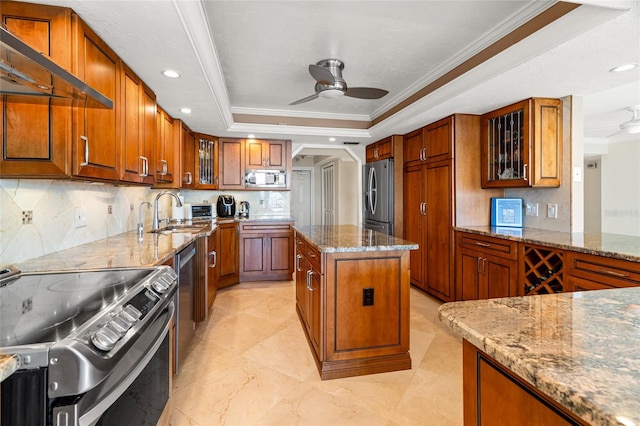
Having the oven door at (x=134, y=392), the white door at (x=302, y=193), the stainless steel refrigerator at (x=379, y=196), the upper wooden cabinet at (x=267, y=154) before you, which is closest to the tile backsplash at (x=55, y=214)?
the oven door at (x=134, y=392)

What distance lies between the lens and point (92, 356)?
2.69 feet

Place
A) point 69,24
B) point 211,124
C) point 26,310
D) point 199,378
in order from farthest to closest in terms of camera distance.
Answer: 1. point 211,124
2. point 199,378
3. point 69,24
4. point 26,310

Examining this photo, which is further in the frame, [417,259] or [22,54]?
[417,259]

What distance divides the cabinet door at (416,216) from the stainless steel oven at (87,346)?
3258 mm

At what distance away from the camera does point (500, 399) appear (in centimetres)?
74

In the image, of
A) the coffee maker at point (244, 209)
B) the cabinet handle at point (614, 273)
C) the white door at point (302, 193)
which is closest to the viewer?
the cabinet handle at point (614, 273)

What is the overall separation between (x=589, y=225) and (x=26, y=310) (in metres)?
8.54

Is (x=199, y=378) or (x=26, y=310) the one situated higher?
(x=26, y=310)

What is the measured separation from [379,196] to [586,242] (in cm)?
A: 277

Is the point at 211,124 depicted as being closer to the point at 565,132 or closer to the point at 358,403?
the point at 358,403

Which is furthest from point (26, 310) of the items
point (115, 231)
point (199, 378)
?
point (115, 231)

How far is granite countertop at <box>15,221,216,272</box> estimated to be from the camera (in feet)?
5.07

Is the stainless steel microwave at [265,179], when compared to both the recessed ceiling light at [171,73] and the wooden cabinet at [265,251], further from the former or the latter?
the recessed ceiling light at [171,73]

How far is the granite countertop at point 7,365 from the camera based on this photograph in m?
0.68
